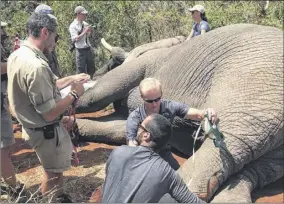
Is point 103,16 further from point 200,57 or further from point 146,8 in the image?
point 200,57

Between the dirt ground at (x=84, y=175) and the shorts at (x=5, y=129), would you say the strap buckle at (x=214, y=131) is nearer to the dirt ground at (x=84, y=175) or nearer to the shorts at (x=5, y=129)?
the dirt ground at (x=84, y=175)

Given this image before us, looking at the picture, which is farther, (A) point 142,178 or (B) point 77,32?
(B) point 77,32

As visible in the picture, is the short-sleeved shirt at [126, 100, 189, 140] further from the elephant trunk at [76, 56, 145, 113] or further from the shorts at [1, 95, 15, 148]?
the elephant trunk at [76, 56, 145, 113]

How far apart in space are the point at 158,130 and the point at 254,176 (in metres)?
2.49

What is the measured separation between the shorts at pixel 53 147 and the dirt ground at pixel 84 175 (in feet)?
2.17

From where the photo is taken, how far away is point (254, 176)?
5.10 meters

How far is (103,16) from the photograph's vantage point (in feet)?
34.9

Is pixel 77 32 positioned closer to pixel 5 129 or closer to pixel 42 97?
pixel 5 129

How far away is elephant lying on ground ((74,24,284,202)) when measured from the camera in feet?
15.5

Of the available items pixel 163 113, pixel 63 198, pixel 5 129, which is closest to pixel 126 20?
pixel 5 129

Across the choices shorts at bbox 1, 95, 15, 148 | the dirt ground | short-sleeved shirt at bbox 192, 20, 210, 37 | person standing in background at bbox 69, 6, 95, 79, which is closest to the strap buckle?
the dirt ground

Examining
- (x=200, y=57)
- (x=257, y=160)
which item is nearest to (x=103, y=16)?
(x=200, y=57)

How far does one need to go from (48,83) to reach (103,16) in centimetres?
718

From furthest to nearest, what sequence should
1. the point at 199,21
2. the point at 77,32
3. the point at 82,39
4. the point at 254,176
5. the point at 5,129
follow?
1. the point at 82,39
2. the point at 77,32
3. the point at 199,21
4. the point at 254,176
5. the point at 5,129
